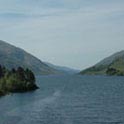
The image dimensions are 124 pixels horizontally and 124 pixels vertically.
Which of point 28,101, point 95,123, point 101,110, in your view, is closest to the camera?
point 95,123

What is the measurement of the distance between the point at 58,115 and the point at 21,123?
21.3 m

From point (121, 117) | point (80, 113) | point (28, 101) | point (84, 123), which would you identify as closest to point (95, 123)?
point (84, 123)

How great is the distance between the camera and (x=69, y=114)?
440 feet

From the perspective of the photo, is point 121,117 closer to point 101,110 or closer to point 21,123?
point 101,110

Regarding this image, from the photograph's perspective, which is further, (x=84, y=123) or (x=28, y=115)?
(x=28, y=115)

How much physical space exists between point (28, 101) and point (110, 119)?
81.2m

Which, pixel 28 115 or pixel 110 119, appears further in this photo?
pixel 28 115

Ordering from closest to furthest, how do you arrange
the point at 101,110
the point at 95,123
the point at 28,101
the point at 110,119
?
the point at 95,123, the point at 110,119, the point at 101,110, the point at 28,101

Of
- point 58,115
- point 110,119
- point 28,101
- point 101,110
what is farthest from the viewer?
point 28,101

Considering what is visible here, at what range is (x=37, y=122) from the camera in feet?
388

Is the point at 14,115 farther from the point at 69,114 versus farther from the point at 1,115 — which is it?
the point at 69,114

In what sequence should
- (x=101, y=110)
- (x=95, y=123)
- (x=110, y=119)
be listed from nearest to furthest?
(x=95, y=123)
(x=110, y=119)
(x=101, y=110)

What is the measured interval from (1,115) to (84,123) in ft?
109

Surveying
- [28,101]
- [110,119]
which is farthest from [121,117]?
[28,101]
